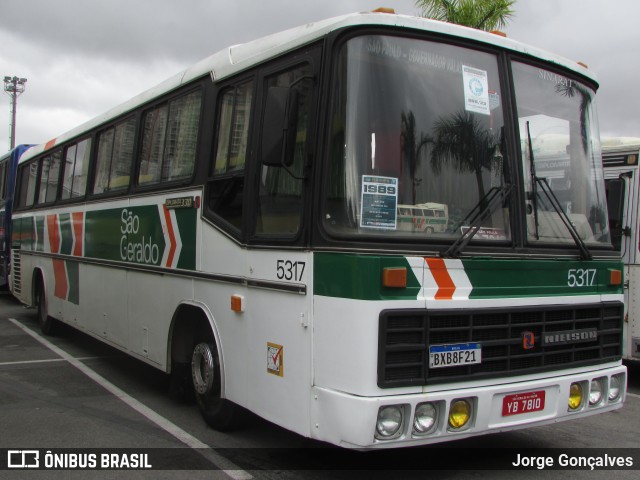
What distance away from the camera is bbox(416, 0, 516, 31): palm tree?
1256cm

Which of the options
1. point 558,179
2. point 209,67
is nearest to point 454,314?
point 558,179

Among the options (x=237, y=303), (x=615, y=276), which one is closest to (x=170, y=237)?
(x=237, y=303)

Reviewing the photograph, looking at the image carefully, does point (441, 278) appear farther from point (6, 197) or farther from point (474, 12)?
point (6, 197)

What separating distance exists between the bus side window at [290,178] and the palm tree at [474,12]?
351 inches

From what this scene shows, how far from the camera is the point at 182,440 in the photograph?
5.45m

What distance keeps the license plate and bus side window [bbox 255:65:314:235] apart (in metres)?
1.18

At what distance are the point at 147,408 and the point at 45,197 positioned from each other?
592cm

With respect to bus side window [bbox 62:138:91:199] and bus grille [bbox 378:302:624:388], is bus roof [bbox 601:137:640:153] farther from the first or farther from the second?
bus side window [bbox 62:138:91:199]

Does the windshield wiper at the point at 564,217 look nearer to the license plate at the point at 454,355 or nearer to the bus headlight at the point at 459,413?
the license plate at the point at 454,355

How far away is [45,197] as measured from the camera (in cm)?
1103

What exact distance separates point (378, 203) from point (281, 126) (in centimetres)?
82

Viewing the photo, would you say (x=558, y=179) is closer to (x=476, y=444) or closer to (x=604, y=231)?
(x=604, y=231)

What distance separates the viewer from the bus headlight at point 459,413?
13.1ft

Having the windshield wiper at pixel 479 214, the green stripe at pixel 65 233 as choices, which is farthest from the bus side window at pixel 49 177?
A: the windshield wiper at pixel 479 214
